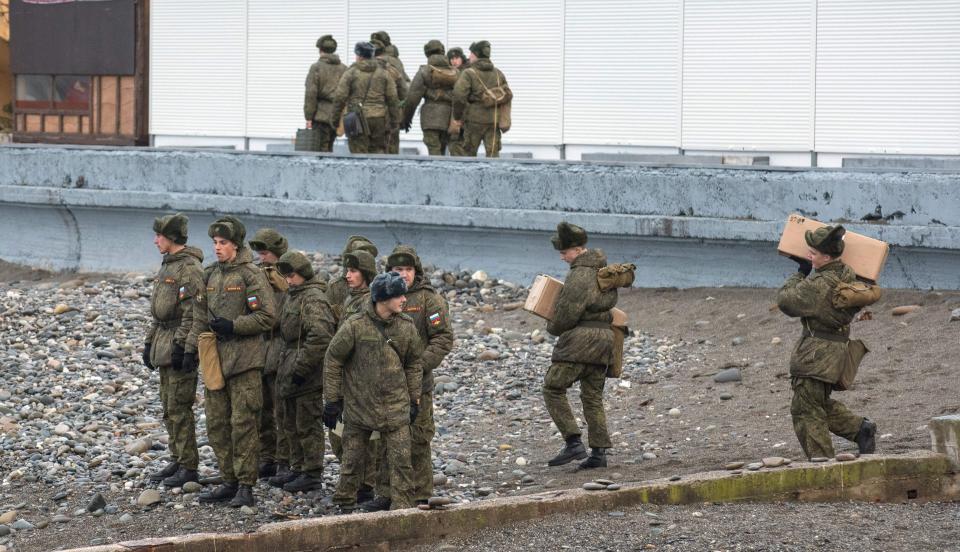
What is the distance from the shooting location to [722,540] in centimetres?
779

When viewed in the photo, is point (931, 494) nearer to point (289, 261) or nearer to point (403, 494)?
point (403, 494)

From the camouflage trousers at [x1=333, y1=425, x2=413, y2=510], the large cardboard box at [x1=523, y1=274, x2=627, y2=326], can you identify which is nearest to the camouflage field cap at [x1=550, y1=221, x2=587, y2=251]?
the large cardboard box at [x1=523, y1=274, x2=627, y2=326]

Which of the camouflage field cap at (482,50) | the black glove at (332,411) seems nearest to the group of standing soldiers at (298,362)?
the black glove at (332,411)

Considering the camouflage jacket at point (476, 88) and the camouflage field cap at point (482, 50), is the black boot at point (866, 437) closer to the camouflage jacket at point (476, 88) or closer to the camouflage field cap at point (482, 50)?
the camouflage jacket at point (476, 88)

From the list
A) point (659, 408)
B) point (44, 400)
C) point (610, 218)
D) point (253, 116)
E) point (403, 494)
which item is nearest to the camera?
point (403, 494)

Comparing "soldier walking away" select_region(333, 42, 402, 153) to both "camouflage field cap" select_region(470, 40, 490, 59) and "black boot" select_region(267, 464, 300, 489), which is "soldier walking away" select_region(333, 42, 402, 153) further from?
"black boot" select_region(267, 464, 300, 489)

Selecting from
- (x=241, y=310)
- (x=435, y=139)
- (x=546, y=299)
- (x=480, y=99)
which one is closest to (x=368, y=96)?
(x=435, y=139)

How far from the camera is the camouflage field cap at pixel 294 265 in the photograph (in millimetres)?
9891

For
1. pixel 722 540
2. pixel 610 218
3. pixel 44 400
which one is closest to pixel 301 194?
pixel 610 218

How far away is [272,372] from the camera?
10.2 meters

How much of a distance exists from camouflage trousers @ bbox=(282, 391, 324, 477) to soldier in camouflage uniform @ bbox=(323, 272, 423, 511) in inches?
43.7

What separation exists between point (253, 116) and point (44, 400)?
12667 mm

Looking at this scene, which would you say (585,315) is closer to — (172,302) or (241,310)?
(241,310)

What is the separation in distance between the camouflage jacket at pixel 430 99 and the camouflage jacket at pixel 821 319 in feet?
29.8
